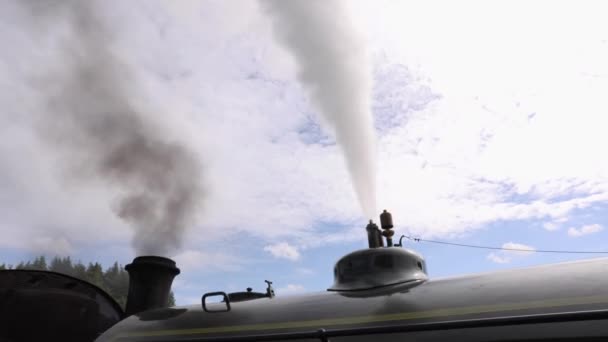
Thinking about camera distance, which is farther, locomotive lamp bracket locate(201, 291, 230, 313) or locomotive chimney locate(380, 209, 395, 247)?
locomotive chimney locate(380, 209, 395, 247)

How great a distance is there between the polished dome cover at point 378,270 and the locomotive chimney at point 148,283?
117 inches

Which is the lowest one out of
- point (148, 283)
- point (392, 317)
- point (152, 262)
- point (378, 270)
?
point (392, 317)

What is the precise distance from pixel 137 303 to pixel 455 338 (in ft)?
16.1

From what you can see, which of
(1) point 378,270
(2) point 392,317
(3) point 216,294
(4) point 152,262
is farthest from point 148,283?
(2) point 392,317

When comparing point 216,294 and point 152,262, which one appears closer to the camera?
point 216,294

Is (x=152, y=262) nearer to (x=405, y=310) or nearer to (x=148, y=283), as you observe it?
(x=148, y=283)

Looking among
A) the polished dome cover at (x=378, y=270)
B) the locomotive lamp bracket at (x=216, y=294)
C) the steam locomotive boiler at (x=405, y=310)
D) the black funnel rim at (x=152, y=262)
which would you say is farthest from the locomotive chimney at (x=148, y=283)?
the polished dome cover at (x=378, y=270)

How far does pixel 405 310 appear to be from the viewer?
2791mm

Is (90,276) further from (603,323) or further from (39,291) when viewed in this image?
(603,323)

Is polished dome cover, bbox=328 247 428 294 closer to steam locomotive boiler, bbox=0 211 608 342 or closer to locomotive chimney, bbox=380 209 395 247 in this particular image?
steam locomotive boiler, bbox=0 211 608 342

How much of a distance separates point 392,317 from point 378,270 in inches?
58.3

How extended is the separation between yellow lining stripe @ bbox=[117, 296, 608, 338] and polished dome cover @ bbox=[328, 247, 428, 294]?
0.86 metres

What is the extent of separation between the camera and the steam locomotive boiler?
2.23 metres

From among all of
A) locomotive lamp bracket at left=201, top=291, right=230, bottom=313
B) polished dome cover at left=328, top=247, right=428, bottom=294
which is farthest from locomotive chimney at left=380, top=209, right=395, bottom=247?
locomotive lamp bracket at left=201, top=291, right=230, bottom=313
